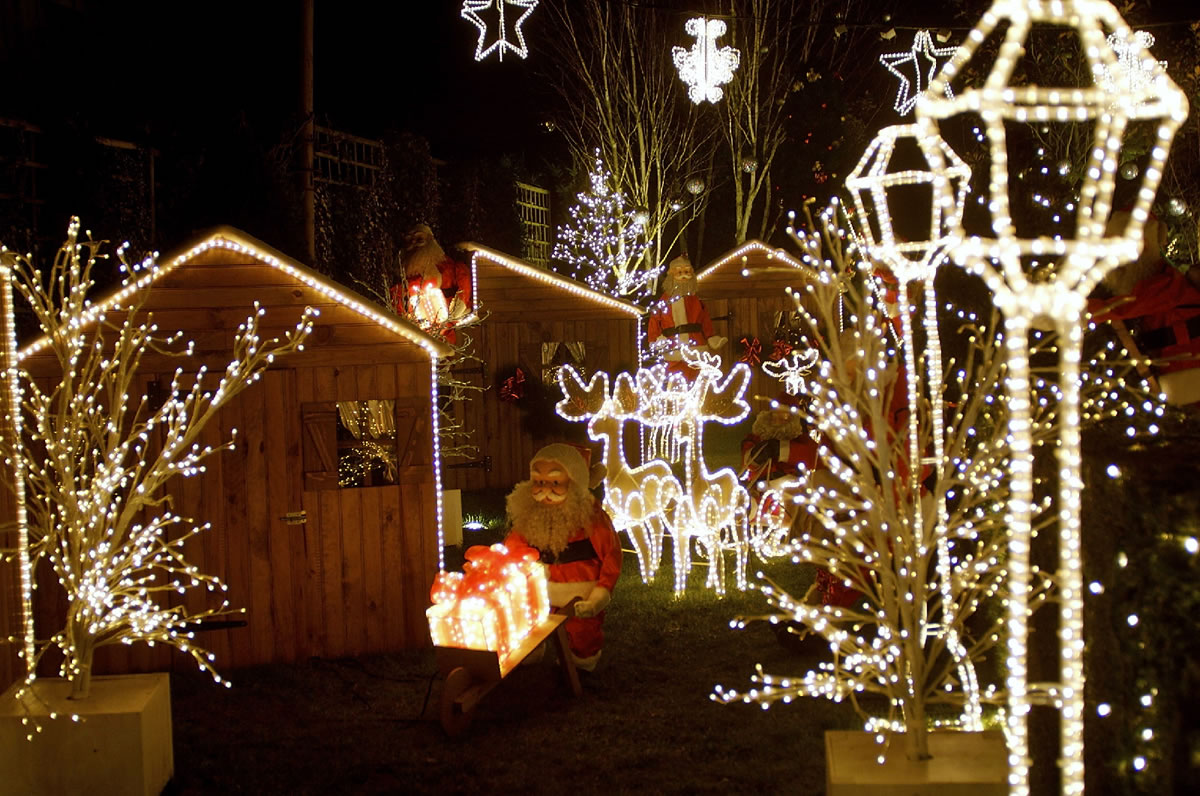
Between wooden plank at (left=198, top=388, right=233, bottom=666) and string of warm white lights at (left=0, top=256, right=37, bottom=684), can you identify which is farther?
wooden plank at (left=198, top=388, right=233, bottom=666)

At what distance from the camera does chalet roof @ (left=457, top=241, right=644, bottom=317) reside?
1125 cm

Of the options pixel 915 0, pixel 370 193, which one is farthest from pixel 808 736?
pixel 915 0

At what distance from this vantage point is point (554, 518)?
258 inches

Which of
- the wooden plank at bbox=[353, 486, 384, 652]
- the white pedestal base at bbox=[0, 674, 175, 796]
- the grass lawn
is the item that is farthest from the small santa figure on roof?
the white pedestal base at bbox=[0, 674, 175, 796]

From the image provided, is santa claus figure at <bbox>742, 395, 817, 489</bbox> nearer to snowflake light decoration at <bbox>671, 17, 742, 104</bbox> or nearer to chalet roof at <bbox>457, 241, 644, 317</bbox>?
chalet roof at <bbox>457, 241, 644, 317</bbox>

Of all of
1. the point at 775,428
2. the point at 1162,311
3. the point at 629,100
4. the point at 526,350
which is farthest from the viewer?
the point at 629,100

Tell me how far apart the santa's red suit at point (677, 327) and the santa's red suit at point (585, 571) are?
14.2ft

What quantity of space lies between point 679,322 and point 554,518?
196 inches

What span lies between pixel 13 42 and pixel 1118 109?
32.1ft

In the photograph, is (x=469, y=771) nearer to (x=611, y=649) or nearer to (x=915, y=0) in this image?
(x=611, y=649)

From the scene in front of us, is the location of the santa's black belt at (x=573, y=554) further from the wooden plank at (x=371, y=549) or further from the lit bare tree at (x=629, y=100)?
the lit bare tree at (x=629, y=100)

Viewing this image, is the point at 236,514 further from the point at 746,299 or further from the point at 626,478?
the point at 746,299

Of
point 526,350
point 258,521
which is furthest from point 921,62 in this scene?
point 258,521

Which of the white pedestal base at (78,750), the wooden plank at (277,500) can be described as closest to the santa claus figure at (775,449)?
the wooden plank at (277,500)
